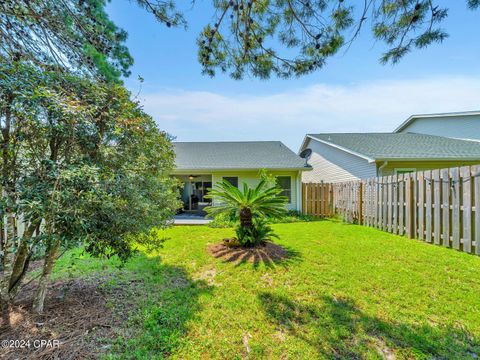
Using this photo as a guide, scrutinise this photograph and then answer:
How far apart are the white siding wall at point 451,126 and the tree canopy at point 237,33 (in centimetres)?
1521

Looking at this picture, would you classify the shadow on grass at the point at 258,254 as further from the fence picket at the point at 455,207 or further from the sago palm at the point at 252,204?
the fence picket at the point at 455,207

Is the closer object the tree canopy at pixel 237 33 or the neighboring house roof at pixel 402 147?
the tree canopy at pixel 237 33

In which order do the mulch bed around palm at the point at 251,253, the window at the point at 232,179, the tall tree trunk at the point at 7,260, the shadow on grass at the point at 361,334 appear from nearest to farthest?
the shadow on grass at the point at 361,334 → the tall tree trunk at the point at 7,260 → the mulch bed around palm at the point at 251,253 → the window at the point at 232,179

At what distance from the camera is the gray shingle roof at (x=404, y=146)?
10711 mm

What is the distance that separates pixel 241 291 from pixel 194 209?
1179 cm

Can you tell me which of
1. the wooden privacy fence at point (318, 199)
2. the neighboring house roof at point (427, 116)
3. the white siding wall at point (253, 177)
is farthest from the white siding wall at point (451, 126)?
the white siding wall at point (253, 177)

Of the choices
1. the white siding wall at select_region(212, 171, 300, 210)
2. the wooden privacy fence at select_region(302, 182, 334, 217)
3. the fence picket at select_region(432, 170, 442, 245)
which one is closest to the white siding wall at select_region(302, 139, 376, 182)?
the wooden privacy fence at select_region(302, 182, 334, 217)

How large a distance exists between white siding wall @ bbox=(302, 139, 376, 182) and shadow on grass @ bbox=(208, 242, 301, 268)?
7.65 m

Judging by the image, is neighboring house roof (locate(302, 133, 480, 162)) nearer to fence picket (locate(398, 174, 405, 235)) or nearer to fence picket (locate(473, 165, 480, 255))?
fence picket (locate(398, 174, 405, 235))

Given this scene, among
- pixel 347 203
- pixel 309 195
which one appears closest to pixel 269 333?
pixel 347 203

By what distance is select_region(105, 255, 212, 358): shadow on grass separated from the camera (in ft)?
8.49

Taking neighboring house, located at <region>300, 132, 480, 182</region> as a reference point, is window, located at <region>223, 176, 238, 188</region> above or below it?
below

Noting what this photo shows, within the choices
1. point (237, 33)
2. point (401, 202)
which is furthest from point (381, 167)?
point (237, 33)

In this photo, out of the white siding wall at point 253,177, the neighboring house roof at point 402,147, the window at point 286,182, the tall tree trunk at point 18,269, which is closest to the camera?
the tall tree trunk at point 18,269
